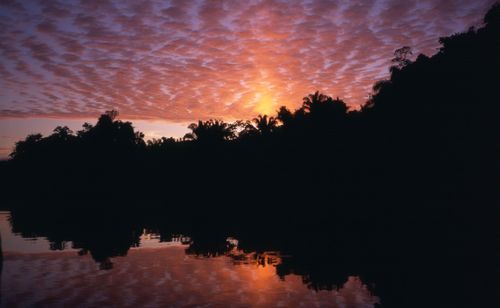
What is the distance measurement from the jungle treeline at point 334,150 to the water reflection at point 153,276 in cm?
1513

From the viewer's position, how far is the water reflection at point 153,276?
11.3 metres

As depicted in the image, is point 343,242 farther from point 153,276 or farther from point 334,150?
point 334,150

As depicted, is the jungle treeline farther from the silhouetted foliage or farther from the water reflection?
the water reflection

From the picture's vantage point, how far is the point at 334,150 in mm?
38281

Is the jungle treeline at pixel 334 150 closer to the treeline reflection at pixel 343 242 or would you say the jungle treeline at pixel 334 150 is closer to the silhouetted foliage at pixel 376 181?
the silhouetted foliage at pixel 376 181

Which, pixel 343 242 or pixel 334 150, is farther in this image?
pixel 334 150

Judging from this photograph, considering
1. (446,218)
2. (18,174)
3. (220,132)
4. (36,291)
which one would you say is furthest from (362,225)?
(18,174)

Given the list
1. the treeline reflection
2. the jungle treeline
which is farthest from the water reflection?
the jungle treeline

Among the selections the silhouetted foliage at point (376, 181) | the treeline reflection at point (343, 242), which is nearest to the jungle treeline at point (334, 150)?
the silhouetted foliage at point (376, 181)

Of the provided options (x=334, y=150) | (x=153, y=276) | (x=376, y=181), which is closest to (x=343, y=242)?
(x=153, y=276)

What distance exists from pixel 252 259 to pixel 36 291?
8.52 metres

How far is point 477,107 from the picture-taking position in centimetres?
2478

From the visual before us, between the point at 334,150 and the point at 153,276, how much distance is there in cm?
2710

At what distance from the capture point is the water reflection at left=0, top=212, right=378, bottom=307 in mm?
11258
